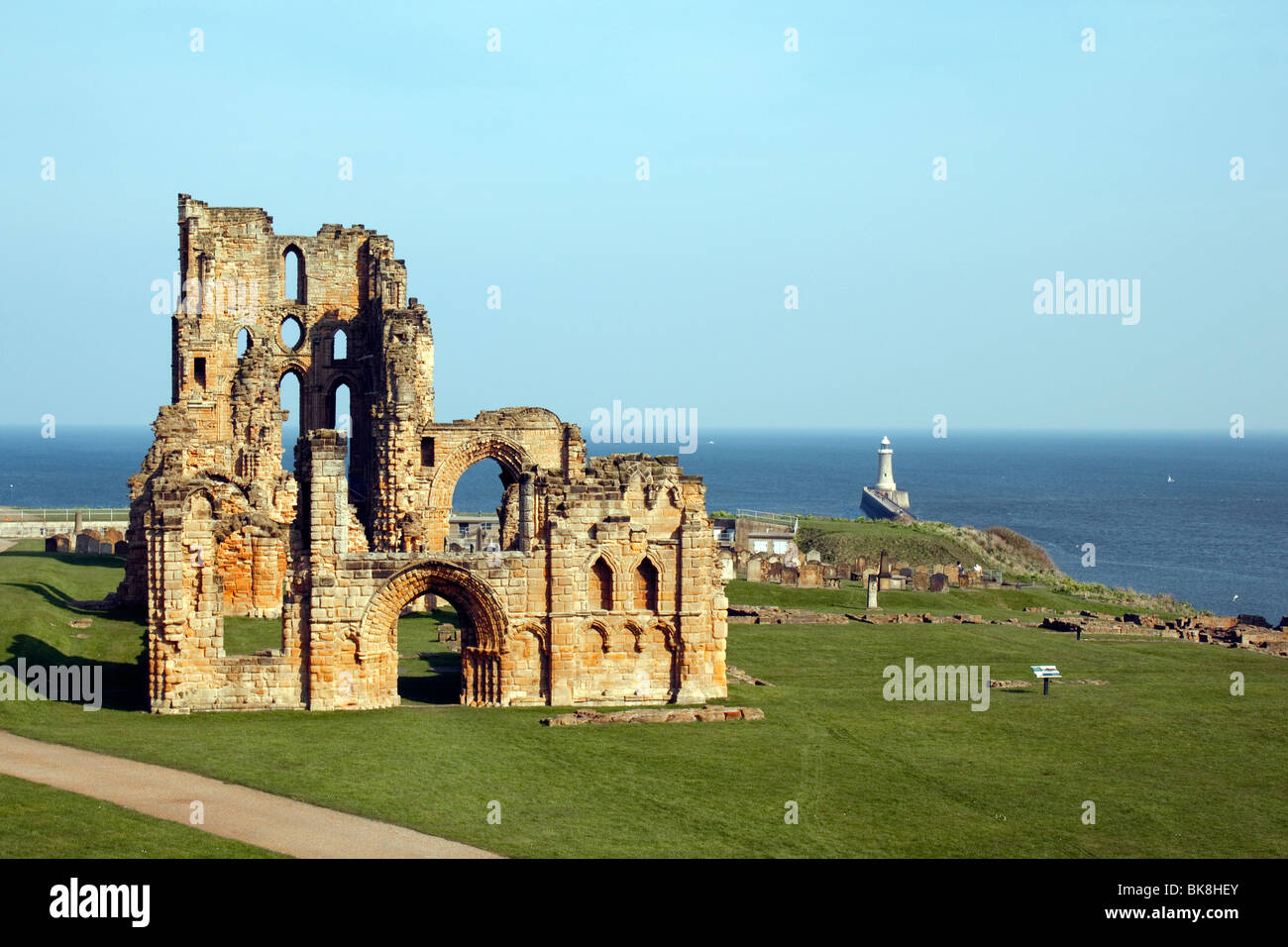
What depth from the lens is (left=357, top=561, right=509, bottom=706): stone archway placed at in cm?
2700

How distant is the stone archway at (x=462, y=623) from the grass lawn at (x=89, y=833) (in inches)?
300

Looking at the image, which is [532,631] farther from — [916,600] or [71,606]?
[916,600]

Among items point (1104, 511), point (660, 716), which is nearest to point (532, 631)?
point (660, 716)

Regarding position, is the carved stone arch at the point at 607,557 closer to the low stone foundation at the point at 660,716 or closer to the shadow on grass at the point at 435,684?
the low stone foundation at the point at 660,716

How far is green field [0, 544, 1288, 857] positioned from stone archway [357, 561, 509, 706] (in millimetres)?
725

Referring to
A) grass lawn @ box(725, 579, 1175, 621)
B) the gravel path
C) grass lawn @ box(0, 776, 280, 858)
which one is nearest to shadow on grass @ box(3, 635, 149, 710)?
the gravel path

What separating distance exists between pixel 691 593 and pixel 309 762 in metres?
9.04

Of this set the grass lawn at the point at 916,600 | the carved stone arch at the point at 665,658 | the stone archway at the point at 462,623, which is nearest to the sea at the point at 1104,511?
the grass lawn at the point at 916,600

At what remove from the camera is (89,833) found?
18.5 m

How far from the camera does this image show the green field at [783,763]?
19797mm

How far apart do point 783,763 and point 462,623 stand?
781 cm

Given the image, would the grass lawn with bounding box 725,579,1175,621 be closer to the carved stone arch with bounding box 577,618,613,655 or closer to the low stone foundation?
the carved stone arch with bounding box 577,618,613,655
